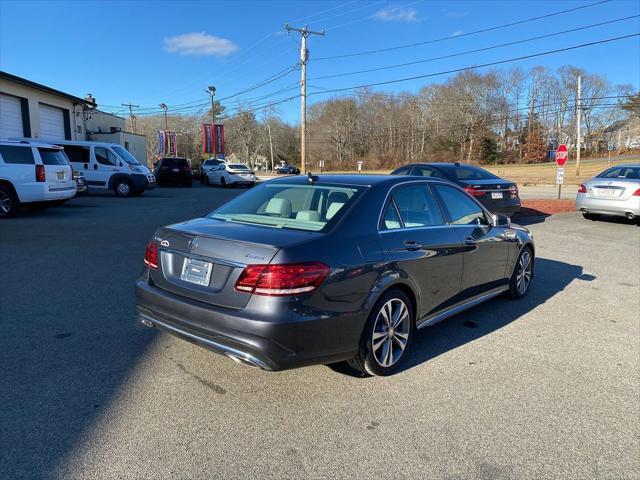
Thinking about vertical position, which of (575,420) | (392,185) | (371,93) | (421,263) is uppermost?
(371,93)

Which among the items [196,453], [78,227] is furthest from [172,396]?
[78,227]

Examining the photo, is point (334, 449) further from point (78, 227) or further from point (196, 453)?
point (78, 227)

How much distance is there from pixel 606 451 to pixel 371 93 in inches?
3645

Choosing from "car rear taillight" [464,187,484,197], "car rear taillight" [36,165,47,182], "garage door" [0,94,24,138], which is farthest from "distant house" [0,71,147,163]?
"car rear taillight" [464,187,484,197]

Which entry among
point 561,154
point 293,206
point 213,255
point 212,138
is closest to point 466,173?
point 293,206

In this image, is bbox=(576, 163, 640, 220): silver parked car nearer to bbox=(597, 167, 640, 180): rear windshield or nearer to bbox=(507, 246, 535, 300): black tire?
bbox=(597, 167, 640, 180): rear windshield

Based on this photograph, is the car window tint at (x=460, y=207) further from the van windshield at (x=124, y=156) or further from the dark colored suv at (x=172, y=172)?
the dark colored suv at (x=172, y=172)

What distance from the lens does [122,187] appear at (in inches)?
790

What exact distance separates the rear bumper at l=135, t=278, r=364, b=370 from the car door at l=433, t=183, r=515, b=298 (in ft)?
5.85

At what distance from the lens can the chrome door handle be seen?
3.87 metres

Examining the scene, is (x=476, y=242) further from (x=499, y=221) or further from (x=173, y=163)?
(x=173, y=163)

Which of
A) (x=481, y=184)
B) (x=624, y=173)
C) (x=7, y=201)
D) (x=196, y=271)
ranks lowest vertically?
(x=7, y=201)

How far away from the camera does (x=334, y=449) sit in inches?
110

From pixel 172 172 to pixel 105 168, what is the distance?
902 centimetres
